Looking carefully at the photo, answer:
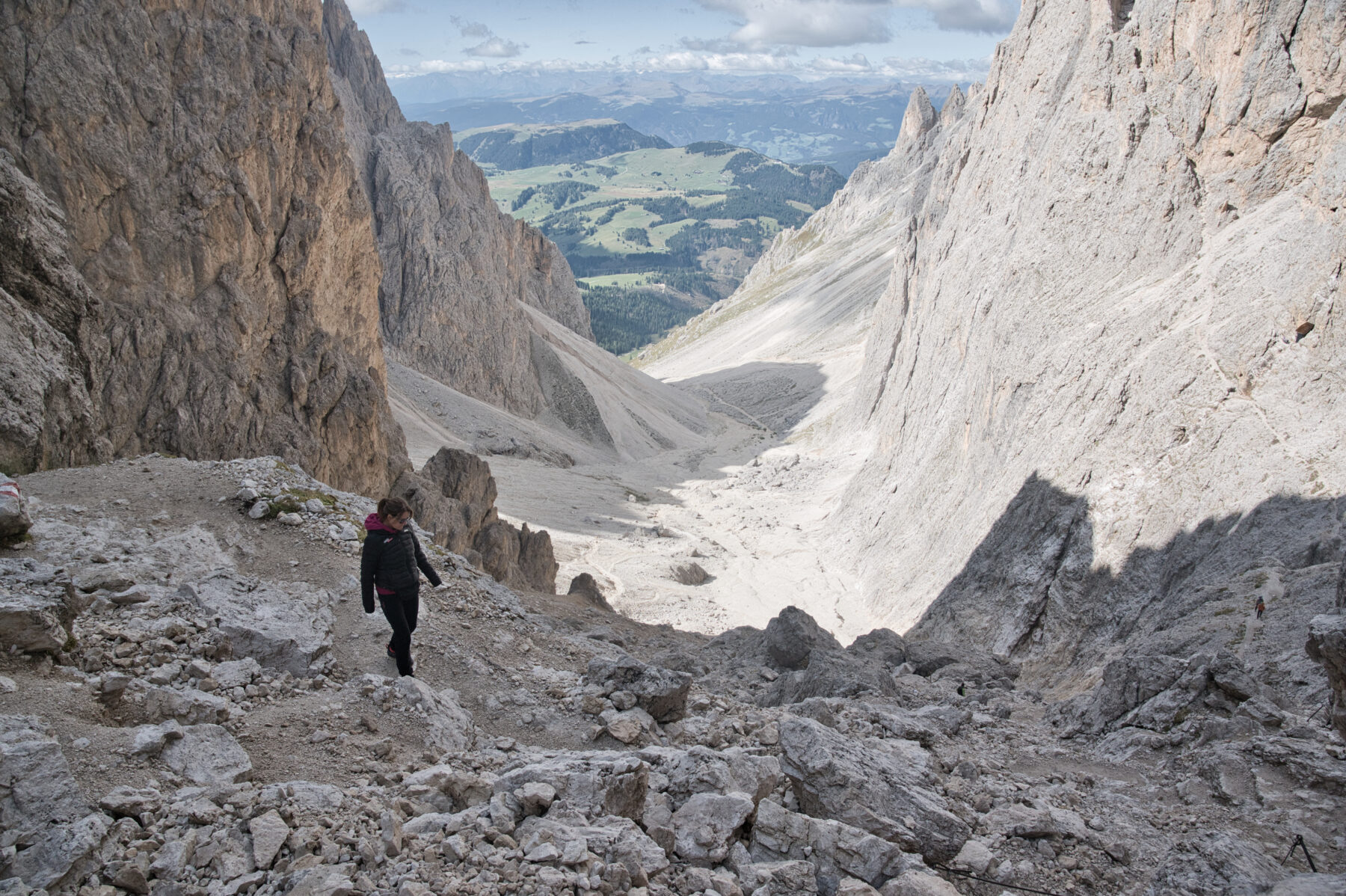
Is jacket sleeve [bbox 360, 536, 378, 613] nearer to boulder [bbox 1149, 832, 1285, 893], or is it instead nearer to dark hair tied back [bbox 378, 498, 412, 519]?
dark hair tied back [bbox 378, 498, 412, 519]

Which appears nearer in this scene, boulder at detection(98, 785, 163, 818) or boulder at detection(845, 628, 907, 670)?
boulder at detection(98, 785, 163, 818)

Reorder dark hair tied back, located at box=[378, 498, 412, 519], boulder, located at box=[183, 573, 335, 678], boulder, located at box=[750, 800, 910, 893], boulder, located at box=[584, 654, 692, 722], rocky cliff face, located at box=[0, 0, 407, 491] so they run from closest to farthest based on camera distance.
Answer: boulder, located at box=[750, 800, 910, 893] < boulder, located at box=[183, 573, 335, 678] < dark hair tied back, located at box=[378, 498, 412, 519] < boulder, located at box=[584, 654, 692, 722] < rocky cliff face, located at box=[0, 0, 407, 491]

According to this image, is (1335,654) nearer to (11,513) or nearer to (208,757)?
(208,757)

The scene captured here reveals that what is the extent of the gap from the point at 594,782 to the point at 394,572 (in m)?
3.54

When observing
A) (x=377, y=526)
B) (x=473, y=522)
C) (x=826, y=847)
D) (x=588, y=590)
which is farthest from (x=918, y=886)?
(x=473, y=522)

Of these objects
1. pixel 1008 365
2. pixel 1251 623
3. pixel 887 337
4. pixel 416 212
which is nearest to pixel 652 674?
pixel 1251 623

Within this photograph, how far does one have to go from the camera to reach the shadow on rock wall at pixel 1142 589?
11.9m

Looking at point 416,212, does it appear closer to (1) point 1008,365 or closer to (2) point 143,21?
(2) point 143,21

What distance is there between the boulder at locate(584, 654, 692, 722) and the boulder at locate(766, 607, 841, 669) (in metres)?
6.53

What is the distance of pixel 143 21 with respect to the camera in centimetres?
2098

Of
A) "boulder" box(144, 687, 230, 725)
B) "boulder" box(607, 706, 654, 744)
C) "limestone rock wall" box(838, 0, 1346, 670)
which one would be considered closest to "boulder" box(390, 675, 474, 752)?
"boulder" box(607, 706, 654, 744)

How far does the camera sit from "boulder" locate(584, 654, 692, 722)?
352 inches

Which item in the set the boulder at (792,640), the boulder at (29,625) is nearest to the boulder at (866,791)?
Result: the boulder at (29,625)

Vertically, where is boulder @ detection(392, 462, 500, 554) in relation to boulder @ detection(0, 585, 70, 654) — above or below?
below
